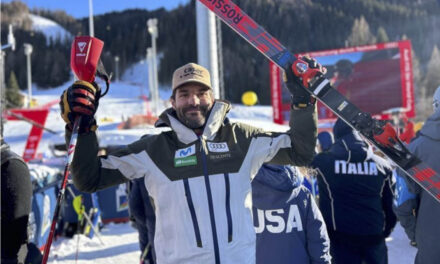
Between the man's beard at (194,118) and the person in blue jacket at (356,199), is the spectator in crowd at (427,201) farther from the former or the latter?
the man's beard at (194,118)

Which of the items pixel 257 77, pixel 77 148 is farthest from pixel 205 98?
pixel 257 77

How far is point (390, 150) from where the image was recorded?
6.26 feet

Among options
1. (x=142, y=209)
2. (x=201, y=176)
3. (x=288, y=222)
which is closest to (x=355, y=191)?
(x=288, y=222)

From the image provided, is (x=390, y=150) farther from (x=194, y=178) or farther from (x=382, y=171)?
(x=382, y=171)

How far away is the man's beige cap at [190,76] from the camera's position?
1.86m

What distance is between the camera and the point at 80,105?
A: 5.28ft

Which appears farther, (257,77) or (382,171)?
(257,77)

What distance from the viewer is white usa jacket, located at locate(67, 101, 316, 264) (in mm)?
1725

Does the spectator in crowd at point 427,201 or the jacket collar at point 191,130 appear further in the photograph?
the spectator in crowd at point 427,201

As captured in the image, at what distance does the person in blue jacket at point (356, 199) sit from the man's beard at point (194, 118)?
1.87 m

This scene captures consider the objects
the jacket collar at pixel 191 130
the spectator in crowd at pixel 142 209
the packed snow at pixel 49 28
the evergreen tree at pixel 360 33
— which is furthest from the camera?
the packed snow at pixel 49 28

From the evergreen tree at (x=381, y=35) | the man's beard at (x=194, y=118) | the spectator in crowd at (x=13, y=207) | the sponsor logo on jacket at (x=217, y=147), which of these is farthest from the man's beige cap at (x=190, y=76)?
the evergreen tree at (x=381, y=35)

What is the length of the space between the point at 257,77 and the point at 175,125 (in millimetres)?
48039

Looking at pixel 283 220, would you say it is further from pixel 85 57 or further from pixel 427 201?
pixel 85 57
